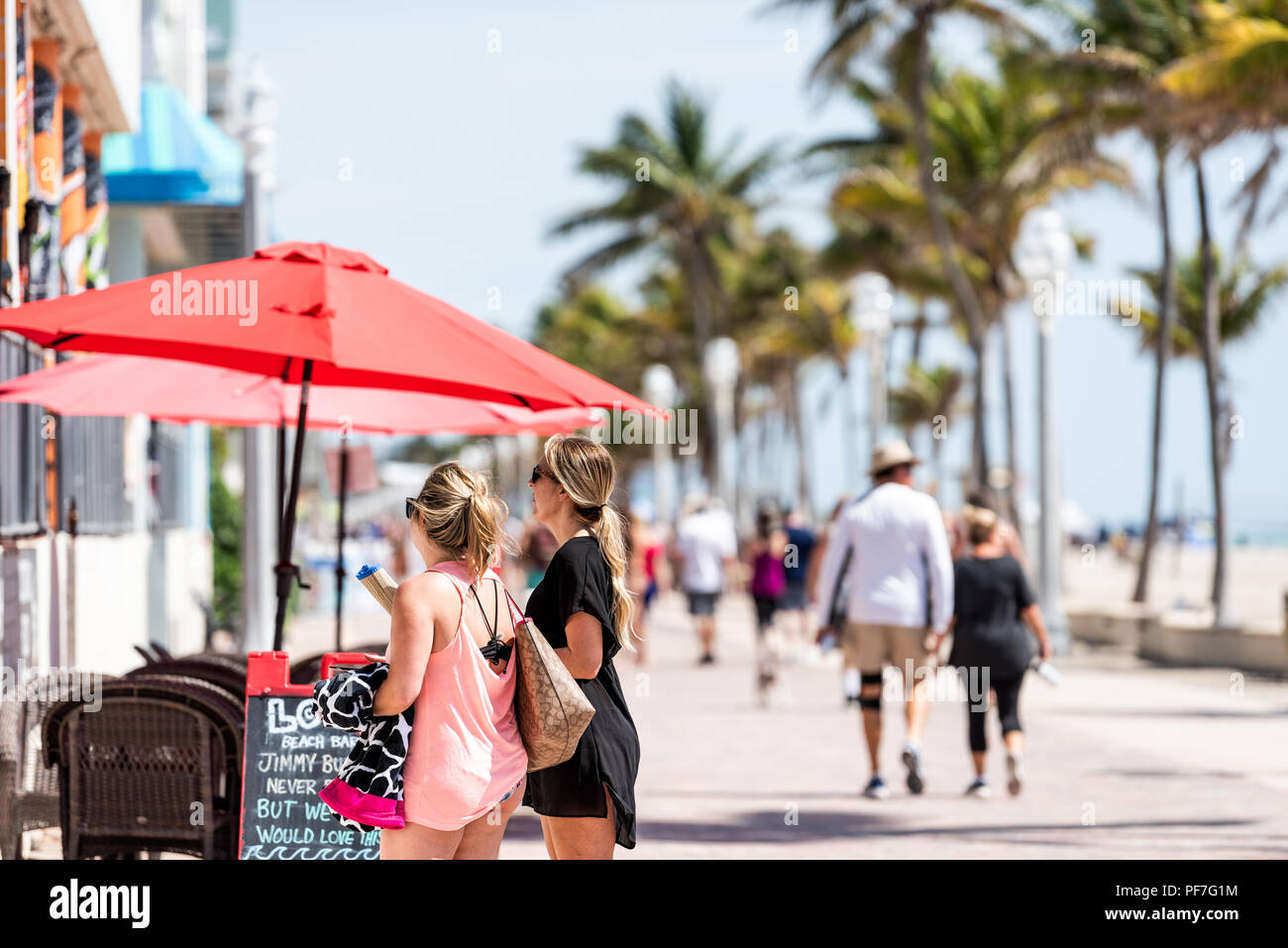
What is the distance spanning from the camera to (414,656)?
13.8ft

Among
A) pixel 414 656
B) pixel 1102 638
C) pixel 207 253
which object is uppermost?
pixel 207 253

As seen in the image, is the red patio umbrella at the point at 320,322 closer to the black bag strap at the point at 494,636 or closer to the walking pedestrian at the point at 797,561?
the black bag strap at the point at 494,636

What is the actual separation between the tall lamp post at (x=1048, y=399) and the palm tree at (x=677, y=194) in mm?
29955

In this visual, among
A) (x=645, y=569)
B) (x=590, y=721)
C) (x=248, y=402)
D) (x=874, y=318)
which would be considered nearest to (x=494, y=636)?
(x=590, y=721)

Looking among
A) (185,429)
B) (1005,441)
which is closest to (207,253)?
(185,429)

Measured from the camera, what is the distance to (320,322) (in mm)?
5203

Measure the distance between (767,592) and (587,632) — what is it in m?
11.2

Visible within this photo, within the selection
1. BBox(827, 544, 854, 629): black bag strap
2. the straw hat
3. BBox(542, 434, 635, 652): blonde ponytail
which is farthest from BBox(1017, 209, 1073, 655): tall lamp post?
BBox(542, 434, 635, 652): blonde ponytail

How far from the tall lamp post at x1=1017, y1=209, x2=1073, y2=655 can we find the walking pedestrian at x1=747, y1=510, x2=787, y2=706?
3.52 metres

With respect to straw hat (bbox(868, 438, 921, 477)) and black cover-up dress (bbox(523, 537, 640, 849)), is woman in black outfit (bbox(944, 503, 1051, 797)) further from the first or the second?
black cover-up dress (bbox(523, 537, 640, 849))

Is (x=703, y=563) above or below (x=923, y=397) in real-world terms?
below

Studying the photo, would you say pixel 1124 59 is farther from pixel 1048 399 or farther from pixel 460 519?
pixel 460 519
